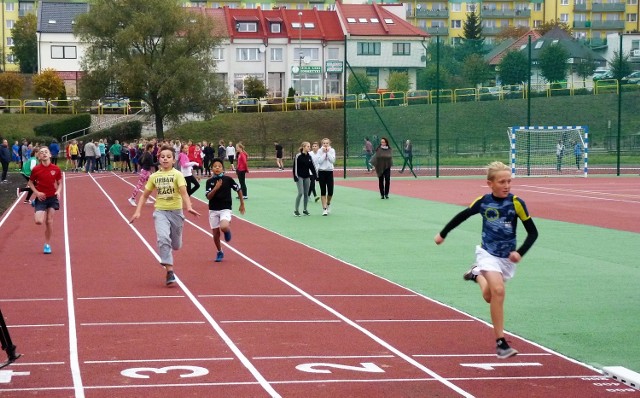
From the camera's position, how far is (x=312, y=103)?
76.9m

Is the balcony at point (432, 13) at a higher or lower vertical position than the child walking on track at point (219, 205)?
higher

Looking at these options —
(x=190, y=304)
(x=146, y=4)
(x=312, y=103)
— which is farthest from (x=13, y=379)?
(x=312, y=103)

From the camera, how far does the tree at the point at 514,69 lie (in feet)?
162

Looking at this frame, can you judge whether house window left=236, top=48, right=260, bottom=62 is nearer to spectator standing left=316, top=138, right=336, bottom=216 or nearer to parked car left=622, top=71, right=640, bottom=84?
parked car left=622, top=71, right=640, bottom=84

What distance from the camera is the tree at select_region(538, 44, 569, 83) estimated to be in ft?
166

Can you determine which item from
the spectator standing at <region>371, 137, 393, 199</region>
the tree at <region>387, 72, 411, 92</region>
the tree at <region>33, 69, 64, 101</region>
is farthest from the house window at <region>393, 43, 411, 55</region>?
the spectator standing at <region>371, 137, 393, 199</region>

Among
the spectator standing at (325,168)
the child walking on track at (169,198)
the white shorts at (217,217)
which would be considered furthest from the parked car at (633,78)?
the child walking on track at (169,198)

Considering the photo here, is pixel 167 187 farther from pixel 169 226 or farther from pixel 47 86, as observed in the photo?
pixel 47 86

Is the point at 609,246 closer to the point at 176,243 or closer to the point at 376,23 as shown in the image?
the point at 176,243

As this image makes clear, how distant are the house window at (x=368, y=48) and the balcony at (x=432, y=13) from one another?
143 feet

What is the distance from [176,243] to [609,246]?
788 cm

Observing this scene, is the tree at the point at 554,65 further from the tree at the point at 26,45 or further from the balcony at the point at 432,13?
the balcony at the point at 432,13

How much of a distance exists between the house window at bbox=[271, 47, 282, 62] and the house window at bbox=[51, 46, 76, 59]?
1793 cm

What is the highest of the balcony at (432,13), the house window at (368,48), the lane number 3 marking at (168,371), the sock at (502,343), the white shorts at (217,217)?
the balcony at (432,13)
